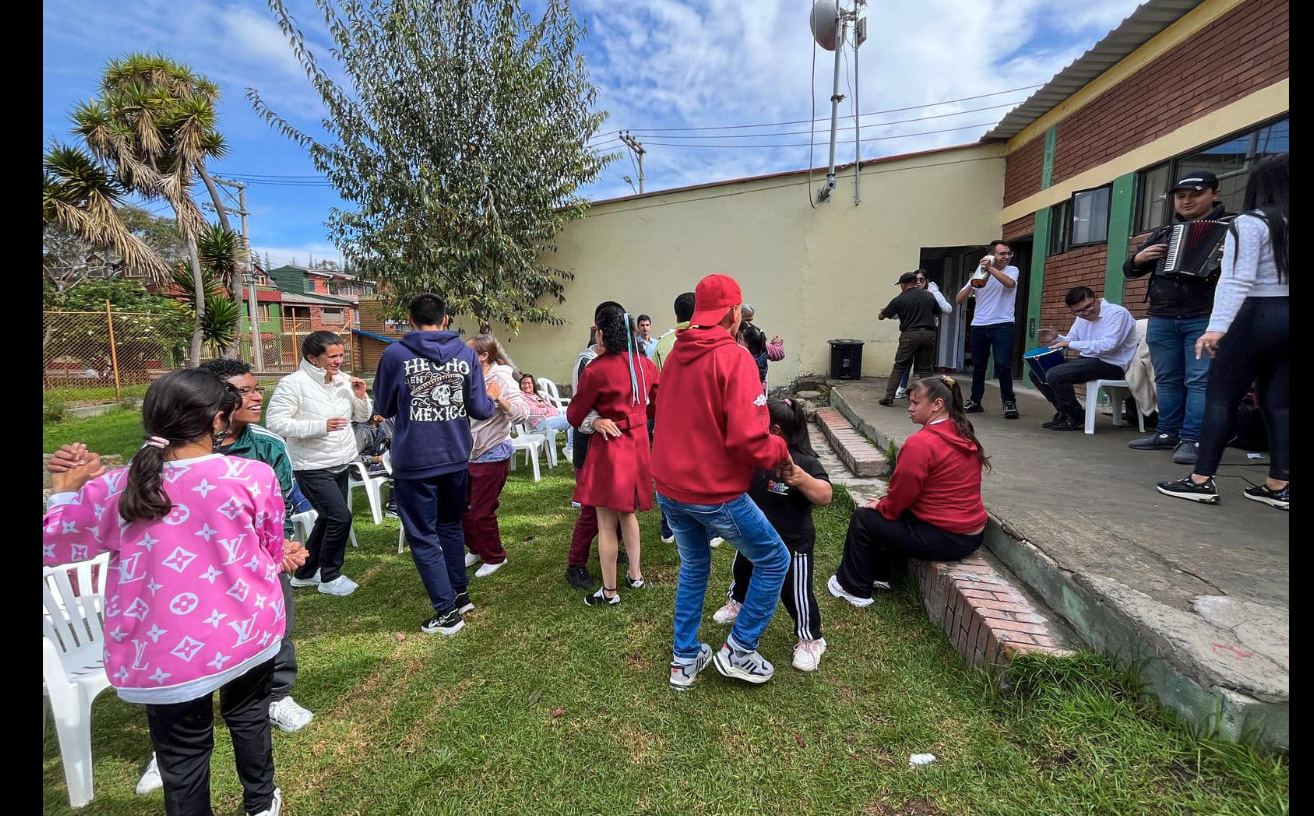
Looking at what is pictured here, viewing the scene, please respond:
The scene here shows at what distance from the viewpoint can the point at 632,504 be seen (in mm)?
3395

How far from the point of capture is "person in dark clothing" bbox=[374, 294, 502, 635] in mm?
3102

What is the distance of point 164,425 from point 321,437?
2017mm

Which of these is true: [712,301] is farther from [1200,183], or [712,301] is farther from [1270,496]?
[1200,183]

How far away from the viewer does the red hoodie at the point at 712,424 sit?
7.30ft

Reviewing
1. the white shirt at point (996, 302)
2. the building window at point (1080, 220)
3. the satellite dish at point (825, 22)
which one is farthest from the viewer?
the satellite dish at point (825, 22)

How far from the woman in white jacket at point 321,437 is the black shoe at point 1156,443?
566 centimetres

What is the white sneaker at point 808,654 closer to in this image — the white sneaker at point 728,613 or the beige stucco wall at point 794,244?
the white sneaker at point 728,613

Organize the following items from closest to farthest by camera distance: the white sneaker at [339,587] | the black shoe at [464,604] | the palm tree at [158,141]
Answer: the black shoe at [464,604] → the white sneaker at [339,587] → the palm tree at [158,141]

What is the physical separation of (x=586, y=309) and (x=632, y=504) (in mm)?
8426

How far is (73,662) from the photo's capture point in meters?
2.28

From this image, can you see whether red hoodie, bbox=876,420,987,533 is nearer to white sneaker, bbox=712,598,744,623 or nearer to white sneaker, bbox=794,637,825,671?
white sneaker, bbox=794,637,825,671

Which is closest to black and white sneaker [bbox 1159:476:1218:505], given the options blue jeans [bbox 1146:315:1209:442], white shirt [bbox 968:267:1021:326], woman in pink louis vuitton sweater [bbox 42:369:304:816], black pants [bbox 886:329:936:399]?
blue jeans [bbox 1146:315:1209:442]

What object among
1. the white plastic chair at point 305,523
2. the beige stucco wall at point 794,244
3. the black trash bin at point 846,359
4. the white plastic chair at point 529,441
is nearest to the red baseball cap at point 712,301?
the white plastic chair at point 305,523
